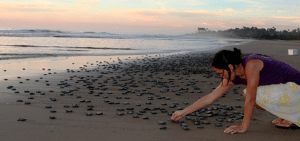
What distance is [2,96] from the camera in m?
7.65

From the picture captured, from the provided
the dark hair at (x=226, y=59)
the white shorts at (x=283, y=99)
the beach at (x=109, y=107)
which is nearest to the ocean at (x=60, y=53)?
the beach at (x=109, y=107)

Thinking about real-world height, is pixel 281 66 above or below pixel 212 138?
above

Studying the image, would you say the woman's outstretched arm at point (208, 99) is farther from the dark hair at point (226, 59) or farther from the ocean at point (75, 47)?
the ocean at point (75, 47)

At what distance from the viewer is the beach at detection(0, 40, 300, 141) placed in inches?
A: 194

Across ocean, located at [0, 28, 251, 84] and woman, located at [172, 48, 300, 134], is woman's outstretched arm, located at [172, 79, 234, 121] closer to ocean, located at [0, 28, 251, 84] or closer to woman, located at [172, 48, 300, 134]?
woman, located at [172, 48, 300, 134]

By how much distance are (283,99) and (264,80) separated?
49cm

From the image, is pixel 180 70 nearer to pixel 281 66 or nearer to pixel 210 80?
pixel 210 80

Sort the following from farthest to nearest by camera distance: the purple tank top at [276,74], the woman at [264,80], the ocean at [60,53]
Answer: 1. the ocean at [60,53]
2. the purple tank top at [276,74]
3. the woman at [264,80]

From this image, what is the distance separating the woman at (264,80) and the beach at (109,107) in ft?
1.87

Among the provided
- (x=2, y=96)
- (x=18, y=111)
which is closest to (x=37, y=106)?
(x=18, y=111)

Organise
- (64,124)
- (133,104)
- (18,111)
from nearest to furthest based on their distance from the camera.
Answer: (64,124) < (18,111) < (133,104)

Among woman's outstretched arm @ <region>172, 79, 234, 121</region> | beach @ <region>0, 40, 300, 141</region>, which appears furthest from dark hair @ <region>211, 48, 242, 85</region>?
beach @ <region>0, 40, 300, 141</region>

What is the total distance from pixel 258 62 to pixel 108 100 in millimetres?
4577

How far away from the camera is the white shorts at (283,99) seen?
4566 mm
